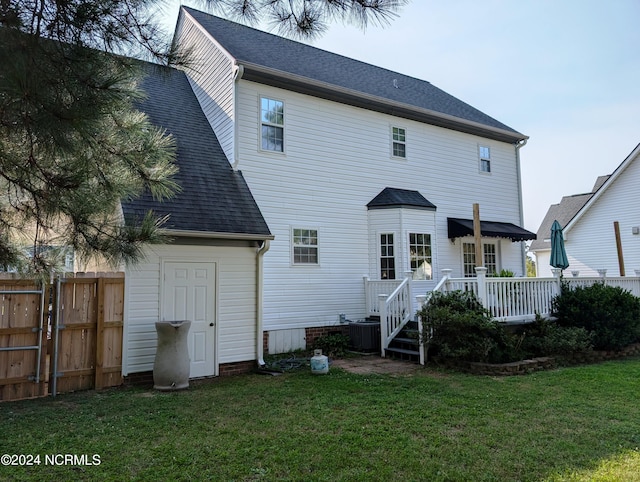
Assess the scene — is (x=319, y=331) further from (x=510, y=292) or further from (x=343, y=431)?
(x=343, y=431)

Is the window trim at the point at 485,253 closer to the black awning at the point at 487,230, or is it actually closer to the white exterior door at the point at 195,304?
the black awning at the point at 487,230

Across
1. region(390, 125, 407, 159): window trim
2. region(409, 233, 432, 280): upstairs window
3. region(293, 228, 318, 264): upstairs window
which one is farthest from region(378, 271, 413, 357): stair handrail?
region(390, 125, 407, 159): window trim

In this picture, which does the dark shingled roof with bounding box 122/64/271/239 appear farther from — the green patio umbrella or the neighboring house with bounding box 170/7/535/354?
the green patio umbrella

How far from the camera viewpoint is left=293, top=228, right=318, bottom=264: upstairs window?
35.7 feet

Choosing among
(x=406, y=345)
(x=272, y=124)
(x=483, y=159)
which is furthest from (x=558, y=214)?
(x=272, y=124)

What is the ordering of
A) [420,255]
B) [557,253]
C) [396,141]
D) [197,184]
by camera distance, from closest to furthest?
[197,184]
[557,253]
[420,255]
[396,141]

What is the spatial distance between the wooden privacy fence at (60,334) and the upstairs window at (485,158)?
12079 mm

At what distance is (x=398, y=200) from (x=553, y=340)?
512 centimetres

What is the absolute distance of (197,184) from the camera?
29.8ft

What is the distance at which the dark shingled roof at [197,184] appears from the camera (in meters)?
8.05

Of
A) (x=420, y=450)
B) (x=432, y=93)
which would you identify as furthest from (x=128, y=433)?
(x=432, y=93)

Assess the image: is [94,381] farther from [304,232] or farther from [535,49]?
[535,49]

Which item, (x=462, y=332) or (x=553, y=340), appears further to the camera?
(x=553, y=340)

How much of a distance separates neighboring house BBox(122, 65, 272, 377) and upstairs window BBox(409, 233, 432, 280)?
496 centimetres
